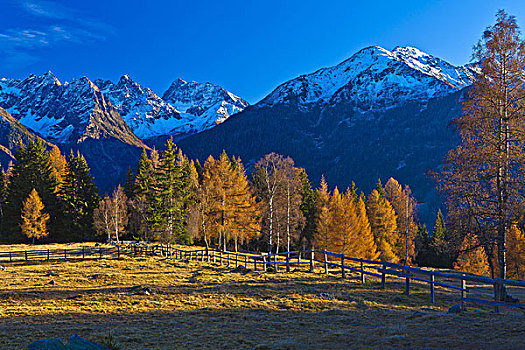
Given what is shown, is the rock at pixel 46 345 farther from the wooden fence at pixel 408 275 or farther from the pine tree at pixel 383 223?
the pine tree at pixel 383 223

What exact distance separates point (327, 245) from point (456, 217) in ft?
91.8

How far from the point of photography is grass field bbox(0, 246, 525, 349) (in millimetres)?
9133

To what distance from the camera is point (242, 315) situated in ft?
42.7

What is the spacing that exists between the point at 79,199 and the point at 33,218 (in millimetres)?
Result: 7402

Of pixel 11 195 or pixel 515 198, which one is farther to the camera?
pixel 11 195

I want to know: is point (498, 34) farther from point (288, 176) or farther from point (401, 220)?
point (401, 220)

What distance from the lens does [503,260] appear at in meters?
15.7

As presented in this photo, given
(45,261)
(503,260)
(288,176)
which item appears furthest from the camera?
(288,176)

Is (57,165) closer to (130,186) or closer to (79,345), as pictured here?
(130,186)

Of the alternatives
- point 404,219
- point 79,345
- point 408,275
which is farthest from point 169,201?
point 79,345

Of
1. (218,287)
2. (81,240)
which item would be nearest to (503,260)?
(218,287)

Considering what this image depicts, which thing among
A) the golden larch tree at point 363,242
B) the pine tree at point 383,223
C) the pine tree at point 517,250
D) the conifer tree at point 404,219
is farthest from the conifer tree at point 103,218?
the pine tree at point 517,250

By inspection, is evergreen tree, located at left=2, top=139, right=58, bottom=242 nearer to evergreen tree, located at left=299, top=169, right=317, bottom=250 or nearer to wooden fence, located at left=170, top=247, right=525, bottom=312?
wooden fence, located at left=170, top=247, right=525, bottom=312

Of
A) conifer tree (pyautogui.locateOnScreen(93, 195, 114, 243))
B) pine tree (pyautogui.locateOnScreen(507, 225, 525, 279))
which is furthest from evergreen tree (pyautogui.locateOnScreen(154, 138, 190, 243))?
pine tree (pyautogui.locateOnScreen(507, 225, 525, 279))
